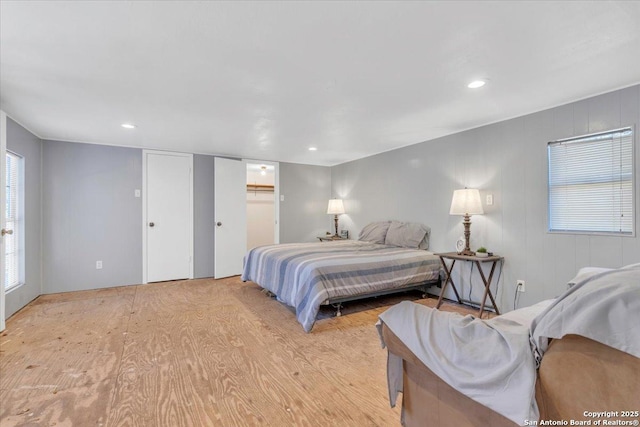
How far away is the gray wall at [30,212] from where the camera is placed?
3262mm

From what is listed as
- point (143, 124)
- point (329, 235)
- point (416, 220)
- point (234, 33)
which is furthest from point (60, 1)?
point (329, 235)

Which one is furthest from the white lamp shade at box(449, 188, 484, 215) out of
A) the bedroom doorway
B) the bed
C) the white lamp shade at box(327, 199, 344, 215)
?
the bedroom doorway

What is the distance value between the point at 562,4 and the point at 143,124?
3824 millimetres

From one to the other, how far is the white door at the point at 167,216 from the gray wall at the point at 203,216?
81 mm

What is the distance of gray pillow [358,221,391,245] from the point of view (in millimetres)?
4746

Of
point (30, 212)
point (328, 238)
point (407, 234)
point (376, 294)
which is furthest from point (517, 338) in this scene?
point (30, 212)

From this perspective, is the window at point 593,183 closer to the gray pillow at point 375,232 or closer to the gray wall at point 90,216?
the gray pillow at point 375,232

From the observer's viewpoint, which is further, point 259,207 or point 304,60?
point 259,207

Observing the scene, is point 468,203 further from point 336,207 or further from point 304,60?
point 336,207

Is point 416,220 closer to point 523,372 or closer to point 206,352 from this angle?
point 206,352

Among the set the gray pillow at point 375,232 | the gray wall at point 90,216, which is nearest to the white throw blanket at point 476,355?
the gray pillow at point 375,232

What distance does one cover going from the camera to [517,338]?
1.01 m

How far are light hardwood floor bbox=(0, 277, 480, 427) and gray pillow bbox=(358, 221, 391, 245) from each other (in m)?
1.44

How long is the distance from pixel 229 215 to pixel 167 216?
3.20 feet
